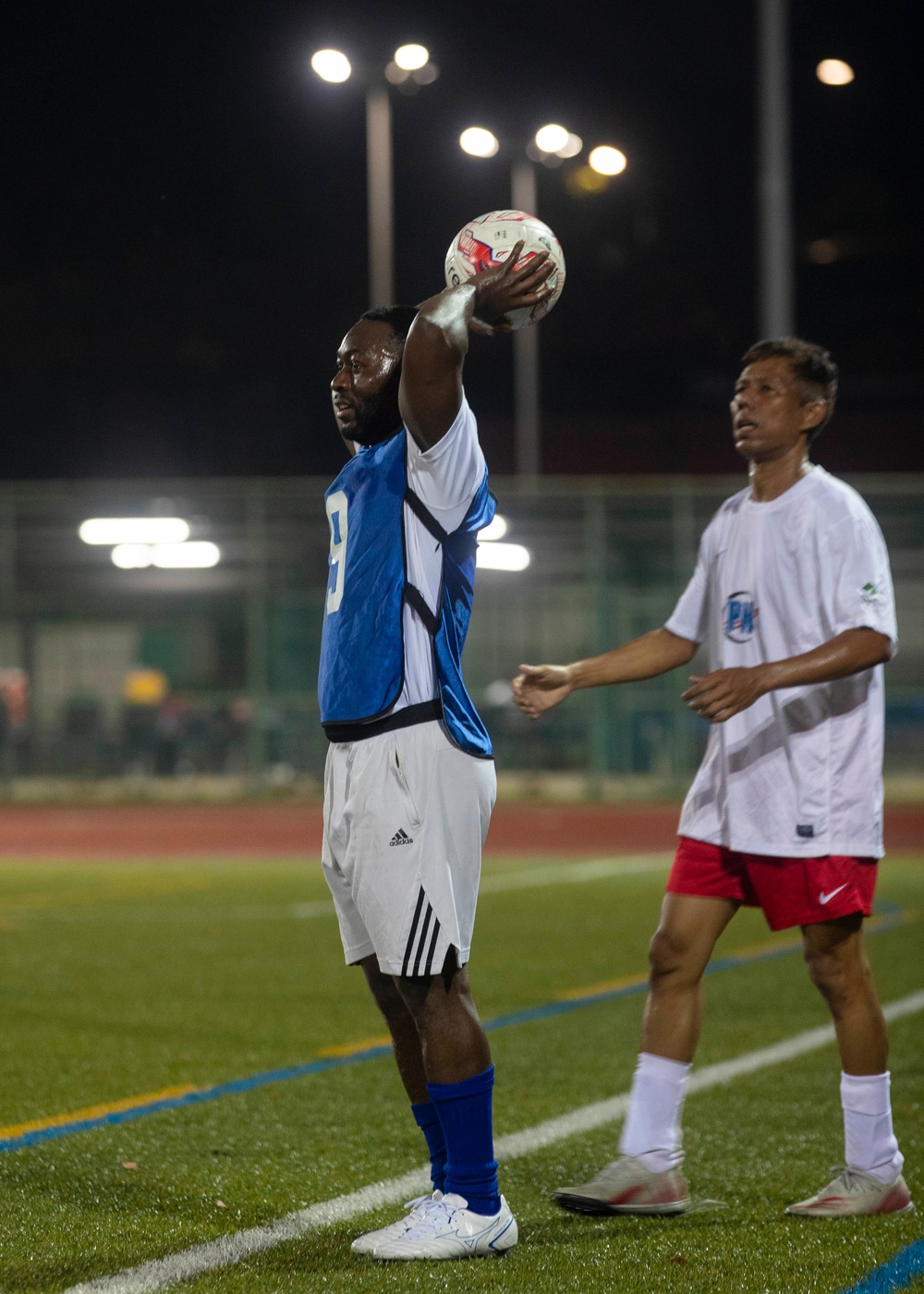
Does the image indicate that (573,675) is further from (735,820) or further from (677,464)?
(677,464)

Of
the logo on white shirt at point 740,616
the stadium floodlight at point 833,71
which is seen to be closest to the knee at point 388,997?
the logo on white shirt at point 740,616

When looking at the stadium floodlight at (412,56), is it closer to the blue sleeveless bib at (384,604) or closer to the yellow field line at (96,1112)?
the yellow field line at (96,1112)

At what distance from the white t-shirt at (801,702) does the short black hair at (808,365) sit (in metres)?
0.21

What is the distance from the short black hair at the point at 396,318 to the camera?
11.8 ft

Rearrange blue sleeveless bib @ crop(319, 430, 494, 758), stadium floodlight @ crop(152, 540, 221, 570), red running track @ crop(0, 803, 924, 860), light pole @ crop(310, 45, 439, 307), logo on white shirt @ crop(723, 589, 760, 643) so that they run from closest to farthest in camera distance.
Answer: blue sleeveless bib @ crop(319, 430, 494, 758)
logo on white shirt @ crop(723, 589, 760, 643)
red running track @ crop(0, 803, 924, 860)
light pole @ crop(310, 45, 439, 307)
stadium floodlight @ crop(152, 540, 221, 570)

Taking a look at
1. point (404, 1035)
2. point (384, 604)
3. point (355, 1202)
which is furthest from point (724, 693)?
point (355, 1202)

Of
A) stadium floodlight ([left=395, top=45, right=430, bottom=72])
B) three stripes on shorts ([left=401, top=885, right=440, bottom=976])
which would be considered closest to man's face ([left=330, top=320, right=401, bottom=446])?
three stripes on shorts ([left=401, top=885, right=440, bottom=976])

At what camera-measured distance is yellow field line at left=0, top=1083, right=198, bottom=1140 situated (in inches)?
181

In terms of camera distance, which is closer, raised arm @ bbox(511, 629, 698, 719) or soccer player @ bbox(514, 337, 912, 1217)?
soccer player @ bbox(514, 337, 912, 1217)

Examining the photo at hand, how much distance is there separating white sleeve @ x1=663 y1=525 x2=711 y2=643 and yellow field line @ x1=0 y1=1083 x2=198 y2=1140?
2.23 metres

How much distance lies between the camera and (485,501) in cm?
355

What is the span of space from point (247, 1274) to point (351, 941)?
72 centimetres

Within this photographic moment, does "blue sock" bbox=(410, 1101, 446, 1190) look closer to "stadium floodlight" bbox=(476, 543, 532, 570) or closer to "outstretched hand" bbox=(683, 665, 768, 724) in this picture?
"outstretched hand" bbox=(683, 665, 768, 724)

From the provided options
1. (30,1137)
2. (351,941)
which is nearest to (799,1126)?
(351,941)
